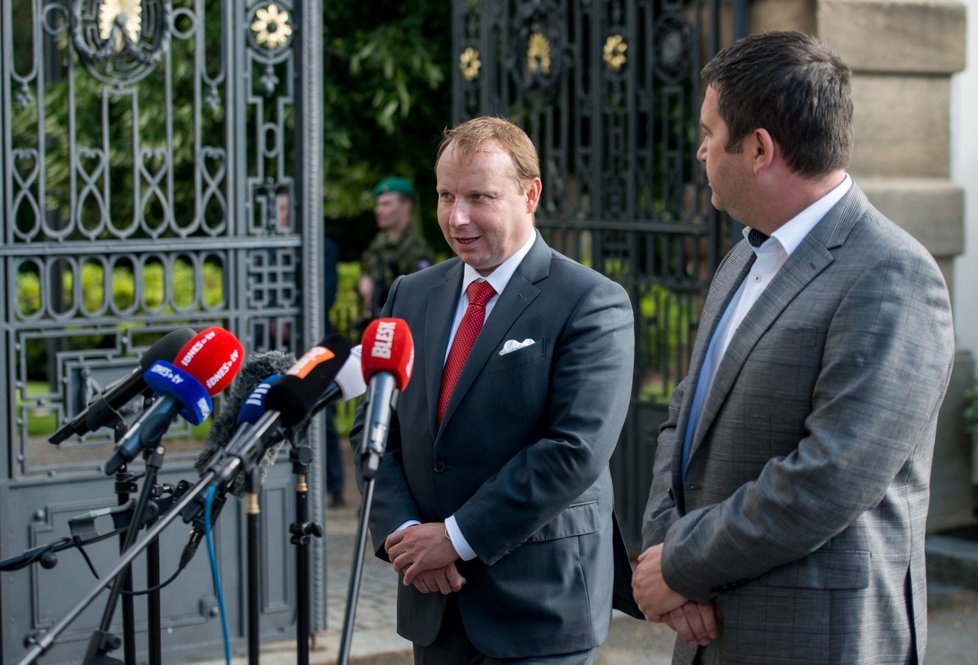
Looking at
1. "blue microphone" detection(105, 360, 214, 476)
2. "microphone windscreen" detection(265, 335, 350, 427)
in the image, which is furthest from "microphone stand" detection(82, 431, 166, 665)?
"microphone windscreen" detection(265, 335, 350, 427)

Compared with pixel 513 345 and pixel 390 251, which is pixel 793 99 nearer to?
pixel 513 345

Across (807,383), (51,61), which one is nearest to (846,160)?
(807,383)

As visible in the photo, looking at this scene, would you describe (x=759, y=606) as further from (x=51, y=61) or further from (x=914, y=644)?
(x=51, y=61)

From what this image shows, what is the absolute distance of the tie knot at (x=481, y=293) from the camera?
12.7 feet

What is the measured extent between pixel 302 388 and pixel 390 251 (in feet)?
23.1

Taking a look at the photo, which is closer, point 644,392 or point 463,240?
point 463,240

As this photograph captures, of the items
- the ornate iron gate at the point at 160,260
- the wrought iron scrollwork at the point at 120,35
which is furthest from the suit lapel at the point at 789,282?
the wrought iron scrollwork at the point at 120,35

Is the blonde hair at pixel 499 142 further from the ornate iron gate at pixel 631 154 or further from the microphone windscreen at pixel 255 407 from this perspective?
the ornate iron gate at pixel 631 154

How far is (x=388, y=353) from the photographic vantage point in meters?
2.82

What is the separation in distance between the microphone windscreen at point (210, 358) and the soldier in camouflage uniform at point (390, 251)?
21.3 ft

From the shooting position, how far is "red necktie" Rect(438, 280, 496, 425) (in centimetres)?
380

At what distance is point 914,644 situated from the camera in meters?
3.00

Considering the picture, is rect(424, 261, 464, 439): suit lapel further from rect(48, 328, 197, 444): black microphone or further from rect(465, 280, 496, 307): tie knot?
rect(48, 328, 197, 444): black microphone

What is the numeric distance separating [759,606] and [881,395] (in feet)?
1.77
